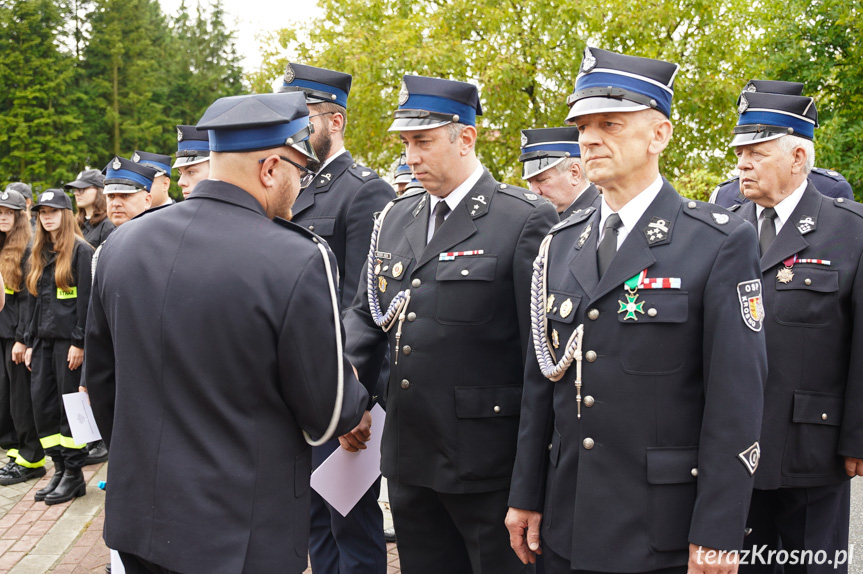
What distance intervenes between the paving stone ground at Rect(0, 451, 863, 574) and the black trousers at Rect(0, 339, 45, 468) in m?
0.30

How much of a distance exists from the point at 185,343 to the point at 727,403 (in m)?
1.59

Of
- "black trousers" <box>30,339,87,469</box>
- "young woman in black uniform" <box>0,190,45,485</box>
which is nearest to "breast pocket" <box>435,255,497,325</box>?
"black trousers" <box>30,339,87,469</box>

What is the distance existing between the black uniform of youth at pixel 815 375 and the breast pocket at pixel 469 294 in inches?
50.9

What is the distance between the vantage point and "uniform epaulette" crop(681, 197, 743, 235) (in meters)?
2.51

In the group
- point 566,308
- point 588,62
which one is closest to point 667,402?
point 566,308

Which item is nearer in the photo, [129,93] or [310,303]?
[310,303]

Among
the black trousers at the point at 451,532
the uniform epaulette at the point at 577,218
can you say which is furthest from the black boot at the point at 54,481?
the uniform epaulette at the point at 577,218

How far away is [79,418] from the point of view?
477 centimetres

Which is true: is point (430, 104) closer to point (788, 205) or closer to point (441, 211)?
point (441, 211)

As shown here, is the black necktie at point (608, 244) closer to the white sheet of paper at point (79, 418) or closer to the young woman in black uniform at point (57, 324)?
the white sheet of paper at point (79, 418)

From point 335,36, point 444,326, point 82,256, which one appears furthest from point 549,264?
point 335,36

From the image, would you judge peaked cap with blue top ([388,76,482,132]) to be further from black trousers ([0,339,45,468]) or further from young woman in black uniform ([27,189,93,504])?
black trousers ([0,339,45,468])

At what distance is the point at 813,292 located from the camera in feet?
11.5

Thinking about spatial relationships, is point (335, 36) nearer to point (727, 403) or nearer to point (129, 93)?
point (727, 403)
